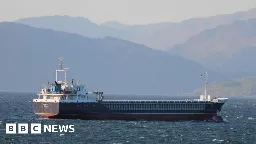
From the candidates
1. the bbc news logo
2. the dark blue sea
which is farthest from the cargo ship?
the bbc news logo

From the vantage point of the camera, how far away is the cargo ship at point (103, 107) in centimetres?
15362

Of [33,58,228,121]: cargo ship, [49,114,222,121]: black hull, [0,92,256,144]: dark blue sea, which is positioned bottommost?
[0,92,256,144]: dark blue sea

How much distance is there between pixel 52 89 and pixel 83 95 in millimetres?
5615

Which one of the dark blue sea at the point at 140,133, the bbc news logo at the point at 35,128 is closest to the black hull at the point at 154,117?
the dark blue sea at the point at 140,133

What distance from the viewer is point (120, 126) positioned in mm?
144750

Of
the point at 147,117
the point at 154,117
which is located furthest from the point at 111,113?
the point at 154,117

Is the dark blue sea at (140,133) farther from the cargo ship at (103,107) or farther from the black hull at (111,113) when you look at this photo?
the cargo ship at (103,107)

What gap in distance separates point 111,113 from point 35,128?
2648 centimetres

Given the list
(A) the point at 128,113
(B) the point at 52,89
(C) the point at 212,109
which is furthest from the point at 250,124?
(B) the point at 52,89

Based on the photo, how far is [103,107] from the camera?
156 meters

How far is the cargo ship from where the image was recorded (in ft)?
504

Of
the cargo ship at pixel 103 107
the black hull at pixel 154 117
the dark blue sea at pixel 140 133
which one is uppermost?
the cargo ship at pixel 103 107

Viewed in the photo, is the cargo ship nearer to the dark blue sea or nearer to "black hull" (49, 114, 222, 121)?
"black hull" (49, 114, 222, 121)

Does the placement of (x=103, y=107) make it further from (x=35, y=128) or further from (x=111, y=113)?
(x=35, y=128)
